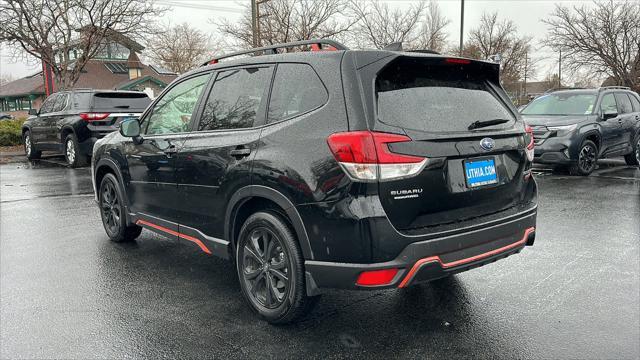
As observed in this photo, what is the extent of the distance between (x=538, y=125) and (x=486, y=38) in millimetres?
40139

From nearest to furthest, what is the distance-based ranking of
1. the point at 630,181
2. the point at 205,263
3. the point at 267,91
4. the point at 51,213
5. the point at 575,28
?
the point at 267,91 < the point at 205,263 < the point at 51,213 < the point at 630,181 < the point at 575,28

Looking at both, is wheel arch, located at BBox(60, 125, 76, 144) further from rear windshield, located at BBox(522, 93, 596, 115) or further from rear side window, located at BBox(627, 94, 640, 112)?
rear side window, located at BBox(627, 94, 640, 112)

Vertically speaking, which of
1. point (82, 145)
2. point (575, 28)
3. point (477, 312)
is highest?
point (575, 28)

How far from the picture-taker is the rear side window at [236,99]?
3.60 meters

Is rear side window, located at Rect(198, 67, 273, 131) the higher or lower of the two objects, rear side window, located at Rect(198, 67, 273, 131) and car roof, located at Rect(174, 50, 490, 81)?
the lower

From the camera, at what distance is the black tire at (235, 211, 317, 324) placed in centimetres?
319

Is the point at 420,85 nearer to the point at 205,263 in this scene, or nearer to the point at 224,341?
the point at 224,341

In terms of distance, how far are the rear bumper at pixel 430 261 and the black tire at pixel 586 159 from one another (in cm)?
746

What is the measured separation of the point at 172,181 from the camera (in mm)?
4305

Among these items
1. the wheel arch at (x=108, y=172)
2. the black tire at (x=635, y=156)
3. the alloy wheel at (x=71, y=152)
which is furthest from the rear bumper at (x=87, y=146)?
the black tire at (x=635, y=156)

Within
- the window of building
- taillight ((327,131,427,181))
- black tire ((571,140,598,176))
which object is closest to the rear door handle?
taillight ((327,131,427,181))

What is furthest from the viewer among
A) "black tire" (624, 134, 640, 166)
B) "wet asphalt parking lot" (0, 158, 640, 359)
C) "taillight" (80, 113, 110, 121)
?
"taillight" (80, 113, 110, 121)

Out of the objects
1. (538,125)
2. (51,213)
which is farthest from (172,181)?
(538,125)

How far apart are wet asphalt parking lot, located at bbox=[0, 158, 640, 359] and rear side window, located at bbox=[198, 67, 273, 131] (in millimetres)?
1365
